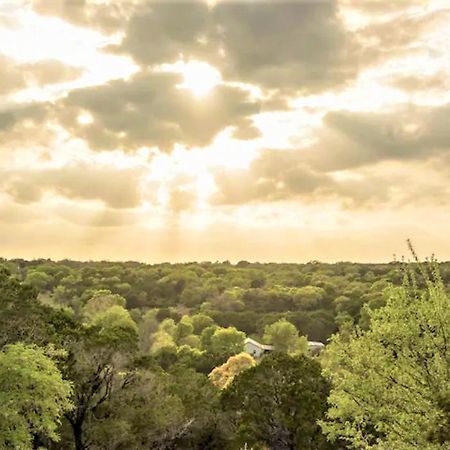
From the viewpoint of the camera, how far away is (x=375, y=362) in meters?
25.1

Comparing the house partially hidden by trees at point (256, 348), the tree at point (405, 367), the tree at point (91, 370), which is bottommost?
the house partially hidden by trees at point (256, 348)

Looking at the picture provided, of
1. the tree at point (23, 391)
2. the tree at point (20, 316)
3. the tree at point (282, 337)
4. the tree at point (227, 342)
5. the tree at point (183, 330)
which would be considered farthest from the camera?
the tree at point (183, 330)

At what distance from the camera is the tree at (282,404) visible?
150 feet

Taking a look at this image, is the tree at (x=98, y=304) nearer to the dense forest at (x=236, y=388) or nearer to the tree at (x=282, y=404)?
the dense forest at (x=236, y=388)

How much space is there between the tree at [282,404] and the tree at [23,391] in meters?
19.4

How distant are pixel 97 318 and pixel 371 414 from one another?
97.4 metres

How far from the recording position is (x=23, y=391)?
3014 cm

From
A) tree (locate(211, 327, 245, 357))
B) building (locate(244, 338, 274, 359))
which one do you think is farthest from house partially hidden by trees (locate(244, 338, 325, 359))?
tree (locate(211, 327, 245, 357))

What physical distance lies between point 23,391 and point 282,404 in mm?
21800

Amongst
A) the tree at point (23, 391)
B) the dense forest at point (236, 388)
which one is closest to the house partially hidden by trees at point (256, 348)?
the dense forest at point (236, 388)

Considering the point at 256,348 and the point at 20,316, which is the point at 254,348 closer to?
the point at 256,348

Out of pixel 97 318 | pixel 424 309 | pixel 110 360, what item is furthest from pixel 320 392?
pixel 97 318

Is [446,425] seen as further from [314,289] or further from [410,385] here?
[314,289]

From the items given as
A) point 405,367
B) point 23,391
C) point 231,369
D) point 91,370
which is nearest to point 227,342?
point 231,369
